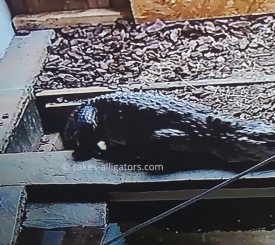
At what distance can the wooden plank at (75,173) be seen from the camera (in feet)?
3.07

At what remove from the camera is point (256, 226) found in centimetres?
96

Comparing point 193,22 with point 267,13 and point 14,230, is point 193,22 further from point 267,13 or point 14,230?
point 14,230

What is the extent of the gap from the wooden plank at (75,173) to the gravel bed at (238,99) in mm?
109

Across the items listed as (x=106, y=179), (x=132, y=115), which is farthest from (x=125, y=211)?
(x=132, y=115)

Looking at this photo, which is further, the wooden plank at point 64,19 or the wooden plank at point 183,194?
the wooden plank at point 64,19

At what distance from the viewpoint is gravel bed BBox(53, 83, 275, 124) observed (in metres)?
0.95

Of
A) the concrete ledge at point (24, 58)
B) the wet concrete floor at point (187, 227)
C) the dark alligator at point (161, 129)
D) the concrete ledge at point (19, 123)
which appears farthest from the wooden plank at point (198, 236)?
the concrete ledge at point (24, 58)

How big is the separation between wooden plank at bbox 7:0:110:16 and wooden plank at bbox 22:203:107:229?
391 mm

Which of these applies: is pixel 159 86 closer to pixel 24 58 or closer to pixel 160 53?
pixel 160 53

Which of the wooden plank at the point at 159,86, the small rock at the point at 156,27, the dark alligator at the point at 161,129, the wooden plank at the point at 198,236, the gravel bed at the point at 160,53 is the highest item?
the small rock at the point at 156,27

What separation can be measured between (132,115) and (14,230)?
1.01 feet

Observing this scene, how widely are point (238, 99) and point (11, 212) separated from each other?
1.57ft

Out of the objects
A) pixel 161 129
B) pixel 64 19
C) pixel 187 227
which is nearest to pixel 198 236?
pixel 187 227

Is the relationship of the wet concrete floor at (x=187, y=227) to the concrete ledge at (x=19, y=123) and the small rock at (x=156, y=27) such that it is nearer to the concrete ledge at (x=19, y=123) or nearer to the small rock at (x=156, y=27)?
the concrete ledge at (x=19, y=123)
